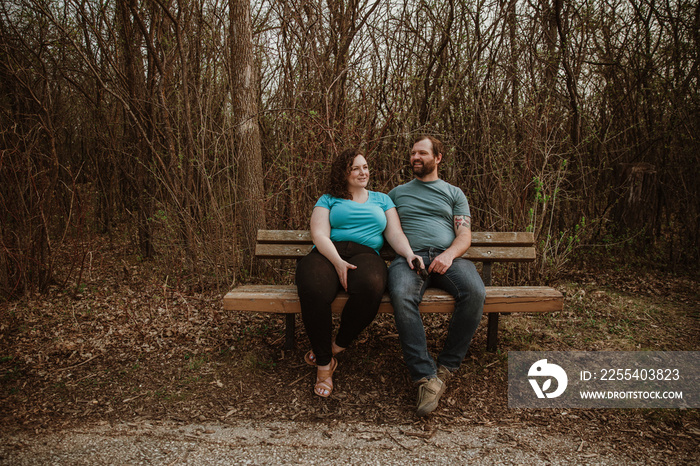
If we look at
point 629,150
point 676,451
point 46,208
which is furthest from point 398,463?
point 629,150

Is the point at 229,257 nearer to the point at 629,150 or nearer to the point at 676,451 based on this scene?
the point at 676,451

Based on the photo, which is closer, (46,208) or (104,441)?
(104,441)

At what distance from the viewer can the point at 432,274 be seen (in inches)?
112

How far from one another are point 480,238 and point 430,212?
0.46 m

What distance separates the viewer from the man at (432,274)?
8.18ft

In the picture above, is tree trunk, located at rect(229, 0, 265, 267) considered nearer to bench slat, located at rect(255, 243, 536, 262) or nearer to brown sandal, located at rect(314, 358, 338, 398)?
bench slat, located at rect(255, 243, 536, 262)

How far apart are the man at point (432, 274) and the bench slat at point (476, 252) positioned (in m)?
0.27

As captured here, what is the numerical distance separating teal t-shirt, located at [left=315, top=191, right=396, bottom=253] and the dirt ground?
78 centimetres

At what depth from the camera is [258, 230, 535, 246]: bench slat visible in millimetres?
3254

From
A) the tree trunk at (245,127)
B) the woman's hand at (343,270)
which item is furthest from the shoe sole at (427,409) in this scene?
the tree trunk at (245,127)

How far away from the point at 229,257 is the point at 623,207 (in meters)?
4.32

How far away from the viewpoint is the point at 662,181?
4996 mm

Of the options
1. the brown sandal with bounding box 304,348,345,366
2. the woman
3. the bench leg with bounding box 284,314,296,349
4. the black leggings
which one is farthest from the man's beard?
the brown sandal with bounding box 304,348,345,366

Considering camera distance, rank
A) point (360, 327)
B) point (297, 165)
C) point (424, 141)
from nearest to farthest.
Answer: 1. point (360, 327)
2. point (424, 141)
3. point (297, 165)
